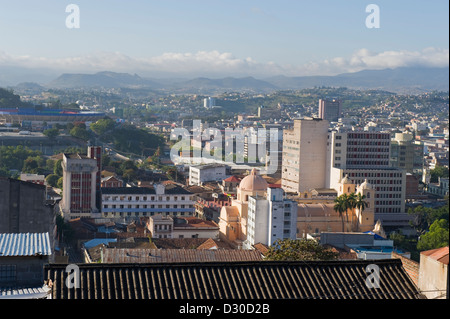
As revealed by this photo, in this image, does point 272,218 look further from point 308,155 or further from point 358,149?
point 358,149

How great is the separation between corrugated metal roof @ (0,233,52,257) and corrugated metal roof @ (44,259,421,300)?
157 centimetres

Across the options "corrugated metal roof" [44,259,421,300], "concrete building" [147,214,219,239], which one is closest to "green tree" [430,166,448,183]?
"concrete building" [147,214,219,239]

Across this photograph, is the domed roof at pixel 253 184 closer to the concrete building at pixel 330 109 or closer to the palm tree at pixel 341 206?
the palm tree at pixel 341 206

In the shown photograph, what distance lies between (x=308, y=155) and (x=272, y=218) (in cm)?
995

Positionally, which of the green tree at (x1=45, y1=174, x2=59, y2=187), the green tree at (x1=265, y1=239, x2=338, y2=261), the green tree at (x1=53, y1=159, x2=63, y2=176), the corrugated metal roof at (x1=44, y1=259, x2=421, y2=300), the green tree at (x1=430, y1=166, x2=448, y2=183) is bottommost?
the green tree at (x1=430, y1=166, x2=448, y2=183)

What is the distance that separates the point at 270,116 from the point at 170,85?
41126mm

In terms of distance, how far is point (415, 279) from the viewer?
475 cm

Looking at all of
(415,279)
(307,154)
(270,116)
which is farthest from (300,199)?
(270,116)

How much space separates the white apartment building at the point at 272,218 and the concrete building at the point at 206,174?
13384 mm

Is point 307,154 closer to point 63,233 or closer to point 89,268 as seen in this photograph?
point 63,233

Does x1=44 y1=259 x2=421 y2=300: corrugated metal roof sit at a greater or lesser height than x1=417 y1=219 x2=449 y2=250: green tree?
greater

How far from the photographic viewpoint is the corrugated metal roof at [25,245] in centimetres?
594

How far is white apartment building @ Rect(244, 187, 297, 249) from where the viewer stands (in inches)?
762

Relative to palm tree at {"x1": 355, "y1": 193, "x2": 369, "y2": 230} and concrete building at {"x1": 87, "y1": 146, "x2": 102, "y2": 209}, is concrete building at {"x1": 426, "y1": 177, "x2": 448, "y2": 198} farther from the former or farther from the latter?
concrete building at {"x1": 87, "y1": 146, "x2": 102, "y2": 209}
